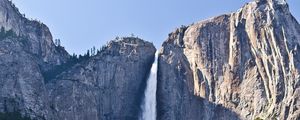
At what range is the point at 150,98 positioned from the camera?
160 m

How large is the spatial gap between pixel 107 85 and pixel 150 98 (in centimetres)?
981

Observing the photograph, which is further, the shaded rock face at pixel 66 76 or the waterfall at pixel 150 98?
the waterfall at pixel 150 98

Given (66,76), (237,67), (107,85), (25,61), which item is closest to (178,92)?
(237,67)

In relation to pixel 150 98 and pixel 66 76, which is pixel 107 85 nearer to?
pixel 66 76

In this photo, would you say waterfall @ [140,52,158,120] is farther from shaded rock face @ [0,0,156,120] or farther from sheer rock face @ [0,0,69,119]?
sheer rock face @ [0,0,69,119]

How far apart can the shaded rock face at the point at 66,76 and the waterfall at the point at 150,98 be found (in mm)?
1468

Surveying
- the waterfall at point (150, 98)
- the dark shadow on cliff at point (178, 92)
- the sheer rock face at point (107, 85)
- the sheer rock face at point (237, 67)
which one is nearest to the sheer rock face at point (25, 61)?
the sheer rock face at point (107, 85)

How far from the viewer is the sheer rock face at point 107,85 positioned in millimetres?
151000

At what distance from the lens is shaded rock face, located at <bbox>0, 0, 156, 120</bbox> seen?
14262 centimetres

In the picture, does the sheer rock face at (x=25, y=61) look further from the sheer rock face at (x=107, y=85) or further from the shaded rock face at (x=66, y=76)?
the sheer rock face at (x=107, y=85)

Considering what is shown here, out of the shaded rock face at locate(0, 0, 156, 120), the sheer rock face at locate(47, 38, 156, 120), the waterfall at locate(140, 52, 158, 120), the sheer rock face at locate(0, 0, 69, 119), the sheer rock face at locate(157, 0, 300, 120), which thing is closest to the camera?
the sheer rock face at locate(0, 0, 69, 119)

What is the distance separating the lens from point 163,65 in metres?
160

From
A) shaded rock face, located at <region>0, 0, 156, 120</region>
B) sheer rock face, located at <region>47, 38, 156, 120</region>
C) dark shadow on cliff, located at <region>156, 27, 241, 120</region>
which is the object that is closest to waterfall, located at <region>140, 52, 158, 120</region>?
dark shadow on cliff, located at <region>156, 27, 241, 120</region>

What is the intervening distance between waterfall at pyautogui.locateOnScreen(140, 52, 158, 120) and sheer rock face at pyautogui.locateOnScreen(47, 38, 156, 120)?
1.32m
